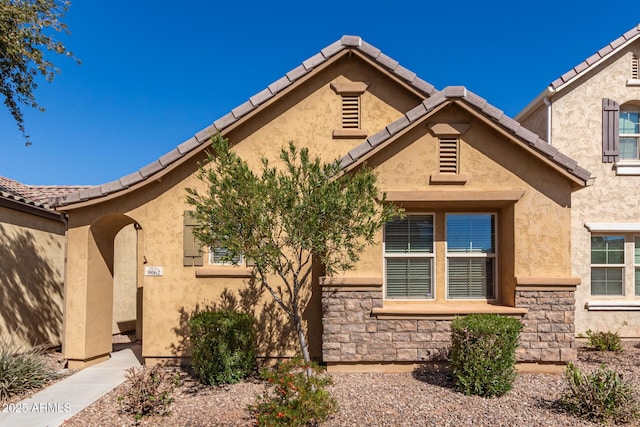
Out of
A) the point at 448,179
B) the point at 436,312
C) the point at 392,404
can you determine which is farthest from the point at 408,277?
the point at 392,404

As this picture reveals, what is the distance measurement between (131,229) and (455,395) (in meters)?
11.2

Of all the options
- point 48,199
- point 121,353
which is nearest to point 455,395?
point 121,353

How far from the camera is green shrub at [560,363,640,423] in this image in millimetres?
5227

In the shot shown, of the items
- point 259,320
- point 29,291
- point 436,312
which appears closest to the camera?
point 436,312

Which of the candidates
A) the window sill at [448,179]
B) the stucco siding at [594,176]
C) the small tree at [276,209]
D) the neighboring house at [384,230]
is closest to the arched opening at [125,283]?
the neighboring house at [384,230]

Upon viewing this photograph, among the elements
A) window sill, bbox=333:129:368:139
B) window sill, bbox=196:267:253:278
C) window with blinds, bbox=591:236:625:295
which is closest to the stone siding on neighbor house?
window sill, bbox=196:267:253:278

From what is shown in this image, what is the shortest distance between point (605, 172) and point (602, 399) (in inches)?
282

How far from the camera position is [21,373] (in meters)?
6.77

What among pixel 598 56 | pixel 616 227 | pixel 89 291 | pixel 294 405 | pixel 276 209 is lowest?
pixel 294 405

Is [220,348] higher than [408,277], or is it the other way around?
[408,277]

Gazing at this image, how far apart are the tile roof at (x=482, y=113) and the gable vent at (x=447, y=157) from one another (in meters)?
0.72

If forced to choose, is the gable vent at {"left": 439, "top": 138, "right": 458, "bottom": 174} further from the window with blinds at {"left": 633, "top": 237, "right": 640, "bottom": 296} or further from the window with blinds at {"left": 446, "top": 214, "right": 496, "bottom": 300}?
the window with blinds at {"left": 633, "top": 237, "right": 640, "bottom": 296}

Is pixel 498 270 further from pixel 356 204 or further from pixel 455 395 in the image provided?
pixel 356 204

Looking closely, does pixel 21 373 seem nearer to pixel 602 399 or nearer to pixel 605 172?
pixel 602 399
